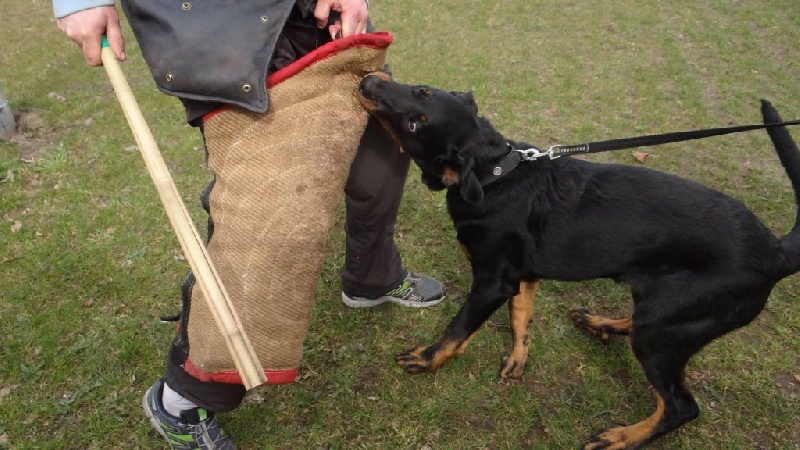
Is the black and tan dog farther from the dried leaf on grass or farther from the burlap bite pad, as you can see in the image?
the dried leaf on grass

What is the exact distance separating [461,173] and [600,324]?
1355 millimetres

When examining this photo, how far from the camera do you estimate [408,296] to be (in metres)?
3.23

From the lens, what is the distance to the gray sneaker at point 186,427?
221 centimetres

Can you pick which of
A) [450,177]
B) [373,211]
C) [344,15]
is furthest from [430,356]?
[344,15]

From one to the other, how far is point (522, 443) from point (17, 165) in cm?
452

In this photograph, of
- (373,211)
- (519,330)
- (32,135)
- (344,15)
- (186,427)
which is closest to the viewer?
(344,15)

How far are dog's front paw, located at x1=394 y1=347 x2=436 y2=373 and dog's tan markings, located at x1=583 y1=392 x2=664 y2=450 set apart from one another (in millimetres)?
874

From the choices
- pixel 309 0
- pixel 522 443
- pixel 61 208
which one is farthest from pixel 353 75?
pixel 61 208

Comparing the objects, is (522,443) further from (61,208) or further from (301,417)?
(61,208)

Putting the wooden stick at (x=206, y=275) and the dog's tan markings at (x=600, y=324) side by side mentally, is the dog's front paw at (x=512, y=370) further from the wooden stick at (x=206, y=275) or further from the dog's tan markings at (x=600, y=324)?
the wooden stick at (x=206, y=275)

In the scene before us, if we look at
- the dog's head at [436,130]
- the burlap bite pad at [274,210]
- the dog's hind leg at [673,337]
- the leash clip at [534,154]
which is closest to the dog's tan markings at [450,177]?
the dog's head at [436,130]

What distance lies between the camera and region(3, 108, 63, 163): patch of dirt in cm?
460

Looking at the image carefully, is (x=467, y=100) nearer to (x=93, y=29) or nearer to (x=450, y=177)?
(x=450, y=177)

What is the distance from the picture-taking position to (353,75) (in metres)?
2.11
